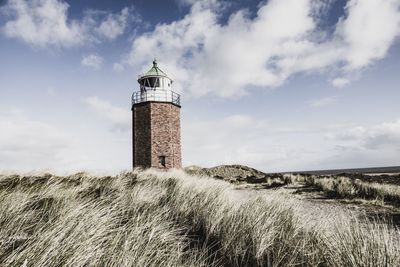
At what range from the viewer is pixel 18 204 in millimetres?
Result: 3850

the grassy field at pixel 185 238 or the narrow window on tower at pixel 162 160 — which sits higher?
the narrow window on tower at pixel 162 160

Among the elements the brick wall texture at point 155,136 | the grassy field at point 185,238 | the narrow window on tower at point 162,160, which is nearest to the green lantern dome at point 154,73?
the brick wall texture at point 155,136

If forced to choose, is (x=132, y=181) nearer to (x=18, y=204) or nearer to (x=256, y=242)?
(x=18, y=204)

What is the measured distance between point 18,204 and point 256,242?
2.98 metres

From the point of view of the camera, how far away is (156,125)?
68.4 ft

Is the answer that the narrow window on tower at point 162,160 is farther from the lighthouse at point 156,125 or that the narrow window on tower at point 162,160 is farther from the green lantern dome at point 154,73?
the green lantern dome at point 154,73

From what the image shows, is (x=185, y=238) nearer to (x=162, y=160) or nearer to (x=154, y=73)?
(x=162, y=160)

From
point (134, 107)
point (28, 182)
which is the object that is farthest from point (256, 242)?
point (134, 107)

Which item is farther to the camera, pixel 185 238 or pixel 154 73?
pixel 154 73

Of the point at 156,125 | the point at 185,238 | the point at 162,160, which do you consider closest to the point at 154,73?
the point at 156,125

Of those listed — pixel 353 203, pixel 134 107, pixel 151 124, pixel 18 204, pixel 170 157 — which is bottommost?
pixel 353 203

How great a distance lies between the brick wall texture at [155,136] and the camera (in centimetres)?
2042

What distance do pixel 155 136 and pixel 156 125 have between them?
0.80 metres

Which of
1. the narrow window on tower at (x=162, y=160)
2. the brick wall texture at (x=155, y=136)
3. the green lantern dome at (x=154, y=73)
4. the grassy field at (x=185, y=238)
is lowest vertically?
the grassy field at (x=185, y=238)
